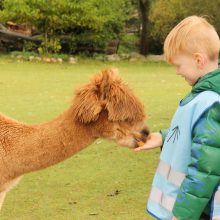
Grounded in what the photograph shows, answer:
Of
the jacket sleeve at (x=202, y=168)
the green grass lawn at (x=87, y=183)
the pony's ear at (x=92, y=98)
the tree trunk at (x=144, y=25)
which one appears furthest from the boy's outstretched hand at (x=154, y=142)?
the tree trunk at (x=144, y=25)

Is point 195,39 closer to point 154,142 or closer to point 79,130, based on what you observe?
point 154,142

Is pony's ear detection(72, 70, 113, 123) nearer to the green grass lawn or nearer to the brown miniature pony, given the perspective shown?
the brown miniature pony

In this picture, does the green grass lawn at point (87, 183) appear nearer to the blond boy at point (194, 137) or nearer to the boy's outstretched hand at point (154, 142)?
the boy's outstretched hand at point (154, 142)

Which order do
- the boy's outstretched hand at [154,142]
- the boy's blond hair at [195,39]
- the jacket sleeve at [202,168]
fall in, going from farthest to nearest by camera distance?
the boy's outstretched hand at [154,142] → the boy's blond hair at [195,39] → the jacket sleeve at [202,168]

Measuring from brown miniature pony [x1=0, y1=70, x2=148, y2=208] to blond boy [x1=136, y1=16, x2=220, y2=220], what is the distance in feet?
1.97

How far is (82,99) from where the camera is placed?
290 centimetres

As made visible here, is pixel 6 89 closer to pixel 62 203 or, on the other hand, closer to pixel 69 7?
pixel 62 203

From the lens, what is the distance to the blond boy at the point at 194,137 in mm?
2109

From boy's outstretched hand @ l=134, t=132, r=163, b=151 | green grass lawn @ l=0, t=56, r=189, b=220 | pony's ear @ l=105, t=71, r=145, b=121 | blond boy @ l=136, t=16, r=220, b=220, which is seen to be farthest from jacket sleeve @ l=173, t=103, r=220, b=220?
green grass lawn @ l=0, t=56, r=189, b=220

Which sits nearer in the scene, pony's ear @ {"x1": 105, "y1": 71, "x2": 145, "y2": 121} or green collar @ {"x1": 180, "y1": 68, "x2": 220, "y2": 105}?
green collar @ {"x1": 180, "y1": 68, "x2": 220, "y2": 105}

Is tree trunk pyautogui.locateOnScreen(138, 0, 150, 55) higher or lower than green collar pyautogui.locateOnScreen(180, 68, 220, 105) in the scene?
lower

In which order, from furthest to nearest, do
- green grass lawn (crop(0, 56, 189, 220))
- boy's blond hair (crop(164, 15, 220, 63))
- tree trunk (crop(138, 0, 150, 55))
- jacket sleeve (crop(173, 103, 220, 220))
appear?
tree trunk (crop(138, 0, 150, 55))
green grass lawn (crop(0, 56, 189, 220))
boy's blond hair (crop(164, 15, 220, 63))
jacket sleeve (crop(173, 103, 220, 220))

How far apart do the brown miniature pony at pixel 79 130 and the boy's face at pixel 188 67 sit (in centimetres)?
66

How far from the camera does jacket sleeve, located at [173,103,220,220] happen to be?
2.10 metres
